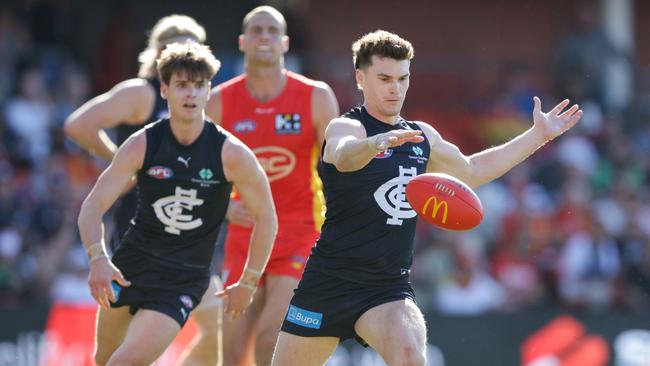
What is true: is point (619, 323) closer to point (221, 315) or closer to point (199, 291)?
point (221, 315)

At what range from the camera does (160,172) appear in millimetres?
7074

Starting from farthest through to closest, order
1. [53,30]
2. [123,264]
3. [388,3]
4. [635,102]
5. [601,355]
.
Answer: [388,3] → [635,102] → [53,30] → [601,355] → [123,264]

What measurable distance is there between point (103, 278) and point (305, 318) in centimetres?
123

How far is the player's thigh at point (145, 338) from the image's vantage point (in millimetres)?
6766

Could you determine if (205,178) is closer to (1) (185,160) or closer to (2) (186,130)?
(1) (185,160)

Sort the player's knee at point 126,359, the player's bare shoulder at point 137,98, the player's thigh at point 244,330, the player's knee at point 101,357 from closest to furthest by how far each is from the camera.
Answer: the player's knee at point 126,359 → the player's knee at point 101,357 → the player's thigh at point 244,330 → the player's bare shoulder at point 137,98

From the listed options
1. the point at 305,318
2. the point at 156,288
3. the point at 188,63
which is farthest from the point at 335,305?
the point at 188,63

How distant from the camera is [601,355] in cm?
1196

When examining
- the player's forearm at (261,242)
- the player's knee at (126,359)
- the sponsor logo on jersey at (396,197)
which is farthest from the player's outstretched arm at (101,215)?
the sponsor logo on jersey at (396,197)

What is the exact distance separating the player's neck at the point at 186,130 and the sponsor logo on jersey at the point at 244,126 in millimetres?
1091

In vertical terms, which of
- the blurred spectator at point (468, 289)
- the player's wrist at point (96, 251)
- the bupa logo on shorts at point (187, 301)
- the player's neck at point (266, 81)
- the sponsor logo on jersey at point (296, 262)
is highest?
the player's neck at point (266, 81)

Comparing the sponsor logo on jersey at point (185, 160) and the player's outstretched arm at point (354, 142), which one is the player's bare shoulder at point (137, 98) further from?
the player's outstretched arm at point (354, 142)

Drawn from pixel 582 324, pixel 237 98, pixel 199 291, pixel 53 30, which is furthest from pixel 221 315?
pixel 53 30

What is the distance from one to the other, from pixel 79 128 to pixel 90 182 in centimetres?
502
